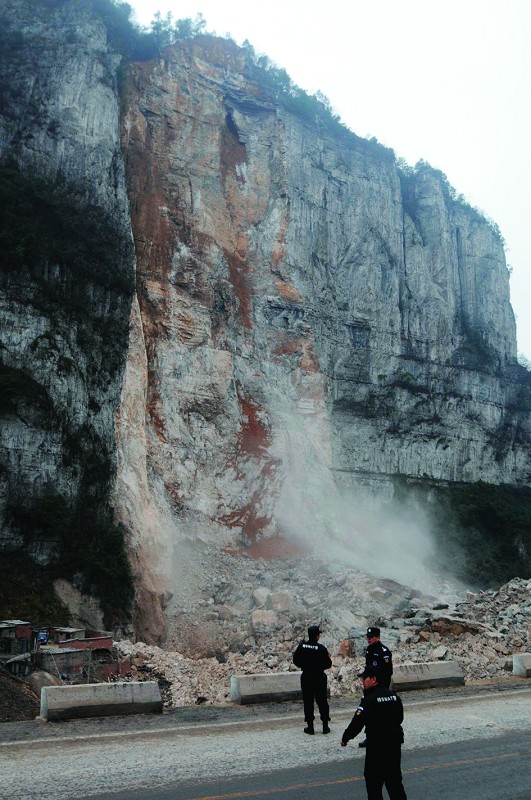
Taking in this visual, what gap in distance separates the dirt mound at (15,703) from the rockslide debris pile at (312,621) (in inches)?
144

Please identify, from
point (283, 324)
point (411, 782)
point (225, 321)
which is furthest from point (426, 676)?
point (283, 324)

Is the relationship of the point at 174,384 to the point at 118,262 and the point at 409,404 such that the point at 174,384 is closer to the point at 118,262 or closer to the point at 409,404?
the point at 118,262

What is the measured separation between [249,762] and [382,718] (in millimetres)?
2533

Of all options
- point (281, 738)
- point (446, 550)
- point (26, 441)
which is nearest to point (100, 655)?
point (26, 441)

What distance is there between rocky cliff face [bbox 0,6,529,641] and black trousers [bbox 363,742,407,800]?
1848 cm

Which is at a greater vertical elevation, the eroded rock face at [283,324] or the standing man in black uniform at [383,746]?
the eroded rock face at [283,324]

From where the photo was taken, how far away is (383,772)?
5070mm

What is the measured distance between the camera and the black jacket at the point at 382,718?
5109mm

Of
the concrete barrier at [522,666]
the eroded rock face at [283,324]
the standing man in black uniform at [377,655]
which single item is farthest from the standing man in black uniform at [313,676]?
the eroded rock face at [283,324]

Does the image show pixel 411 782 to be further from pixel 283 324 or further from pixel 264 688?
pixel 283 324

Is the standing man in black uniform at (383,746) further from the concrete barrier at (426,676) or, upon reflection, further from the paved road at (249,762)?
the concrete barrier at (426,676)

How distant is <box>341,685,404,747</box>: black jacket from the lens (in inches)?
201

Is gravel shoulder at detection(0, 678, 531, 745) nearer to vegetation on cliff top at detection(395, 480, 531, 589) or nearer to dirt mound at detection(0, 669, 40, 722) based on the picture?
dirt mound at detection(0, 669, 40, 722)

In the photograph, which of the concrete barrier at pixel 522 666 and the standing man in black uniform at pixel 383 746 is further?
the concrete barrier at pixel 522 666
